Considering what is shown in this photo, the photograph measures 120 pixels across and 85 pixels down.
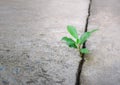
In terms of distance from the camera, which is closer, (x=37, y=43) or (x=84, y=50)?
(x=84, y=50)

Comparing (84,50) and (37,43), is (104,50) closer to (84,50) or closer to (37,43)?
(84,50)

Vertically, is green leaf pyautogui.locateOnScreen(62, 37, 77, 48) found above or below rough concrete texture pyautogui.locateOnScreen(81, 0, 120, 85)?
above

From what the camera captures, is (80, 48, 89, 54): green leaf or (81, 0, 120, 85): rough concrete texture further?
(80, 48, 89, 54): green leaf

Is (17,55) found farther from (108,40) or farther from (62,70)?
(108,40)

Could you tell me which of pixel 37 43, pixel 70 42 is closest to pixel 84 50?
pixel 70 42

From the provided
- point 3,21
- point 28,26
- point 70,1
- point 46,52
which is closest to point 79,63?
point 46,52
